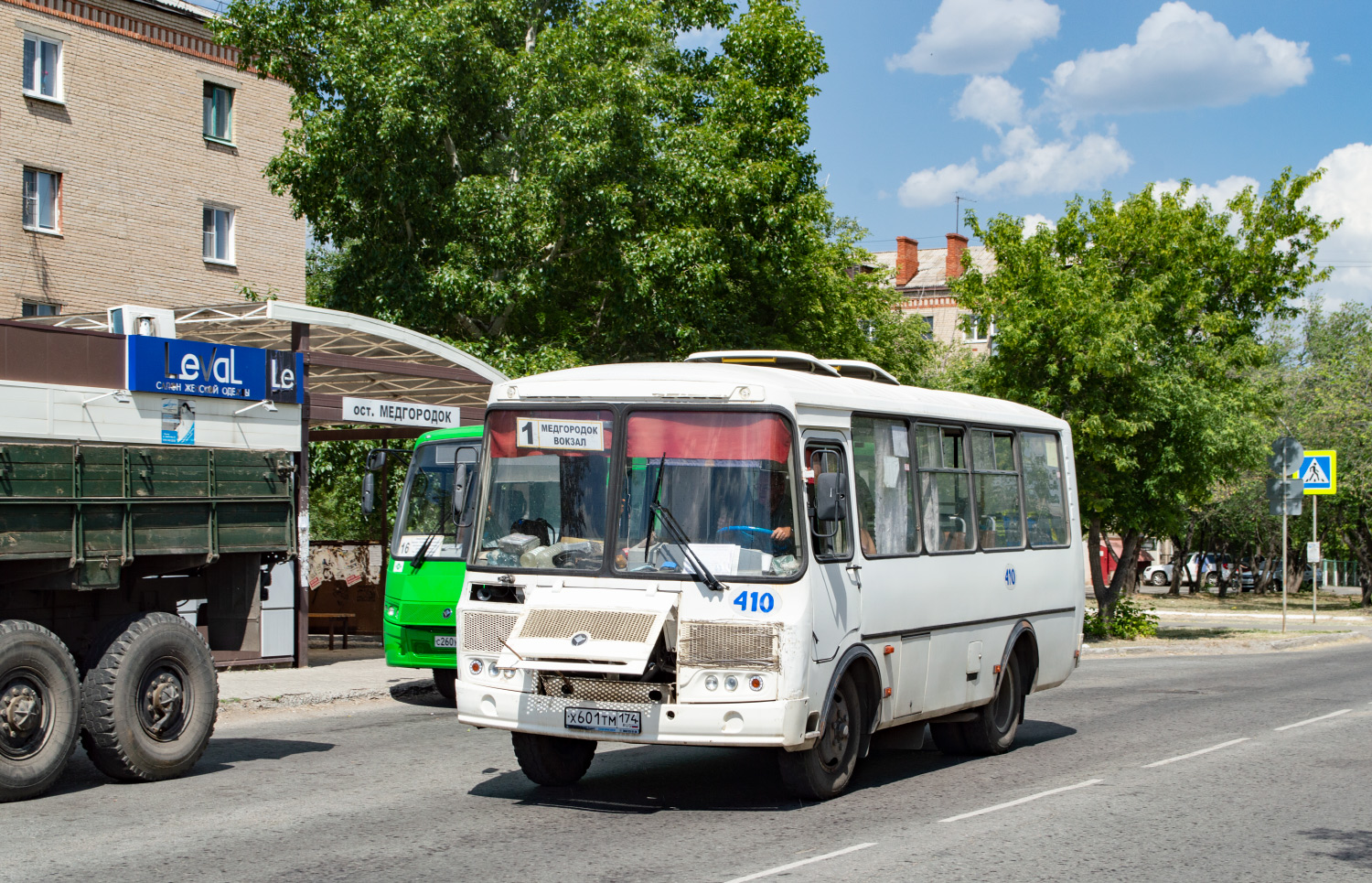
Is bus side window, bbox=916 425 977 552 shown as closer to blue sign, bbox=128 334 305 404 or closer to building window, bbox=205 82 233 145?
blue sign, bbox=128 334 305 404

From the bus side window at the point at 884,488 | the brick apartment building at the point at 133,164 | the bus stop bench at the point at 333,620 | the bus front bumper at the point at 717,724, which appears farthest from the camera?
the brick apartment building at the point at 133,164

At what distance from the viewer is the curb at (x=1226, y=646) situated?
1008 inches

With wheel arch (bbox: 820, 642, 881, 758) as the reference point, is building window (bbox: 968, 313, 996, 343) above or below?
above

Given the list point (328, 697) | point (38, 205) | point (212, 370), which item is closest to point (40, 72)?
point (38, 205)

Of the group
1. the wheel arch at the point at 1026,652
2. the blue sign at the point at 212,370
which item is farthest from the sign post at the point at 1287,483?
the blue sign at the point at 212,370

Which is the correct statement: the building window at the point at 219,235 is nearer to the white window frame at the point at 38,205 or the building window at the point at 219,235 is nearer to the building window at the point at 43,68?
the white window frame at the point at 38,205

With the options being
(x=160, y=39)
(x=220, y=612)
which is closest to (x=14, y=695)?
(x=220, y=612)

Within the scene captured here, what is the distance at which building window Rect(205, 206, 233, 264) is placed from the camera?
34375 mm

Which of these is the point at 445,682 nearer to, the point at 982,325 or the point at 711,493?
the point at 711,493

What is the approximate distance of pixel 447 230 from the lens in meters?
27.7

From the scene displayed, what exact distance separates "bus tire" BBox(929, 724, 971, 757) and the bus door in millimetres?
2958

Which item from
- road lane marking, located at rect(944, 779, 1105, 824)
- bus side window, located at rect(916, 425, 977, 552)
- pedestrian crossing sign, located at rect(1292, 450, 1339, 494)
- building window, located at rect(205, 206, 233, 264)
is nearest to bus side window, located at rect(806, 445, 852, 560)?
bus side window, located at rect(916, 425, 977, 552)

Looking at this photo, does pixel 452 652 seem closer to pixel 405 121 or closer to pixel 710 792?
pixel 710 792

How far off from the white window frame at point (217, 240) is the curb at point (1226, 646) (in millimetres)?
22135
